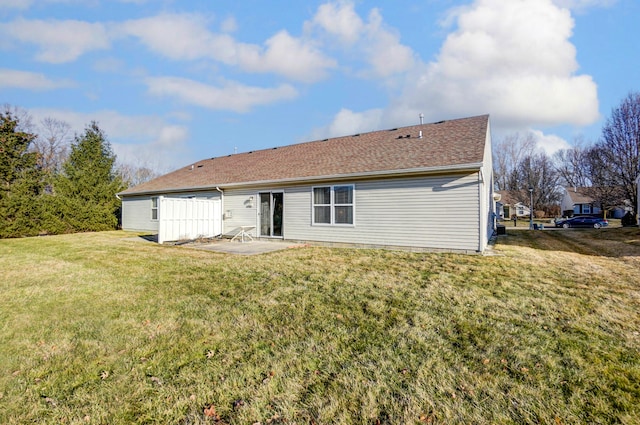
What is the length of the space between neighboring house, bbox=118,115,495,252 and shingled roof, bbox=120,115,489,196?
0.04 meters

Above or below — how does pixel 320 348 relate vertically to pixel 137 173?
below

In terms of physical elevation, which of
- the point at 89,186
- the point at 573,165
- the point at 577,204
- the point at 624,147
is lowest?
the point at 577,204

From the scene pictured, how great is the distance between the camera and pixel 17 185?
15.5 meters

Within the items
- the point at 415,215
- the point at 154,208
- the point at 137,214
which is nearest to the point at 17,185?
the point at 137,214

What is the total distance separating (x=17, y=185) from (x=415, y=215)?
1976cm

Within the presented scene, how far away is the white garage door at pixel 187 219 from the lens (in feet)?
38.8

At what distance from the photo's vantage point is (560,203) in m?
49.8

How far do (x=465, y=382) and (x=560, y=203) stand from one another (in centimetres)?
6135

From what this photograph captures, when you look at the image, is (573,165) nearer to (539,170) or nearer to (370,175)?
(539,170)

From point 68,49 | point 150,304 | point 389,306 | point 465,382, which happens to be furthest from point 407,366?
point 68,49

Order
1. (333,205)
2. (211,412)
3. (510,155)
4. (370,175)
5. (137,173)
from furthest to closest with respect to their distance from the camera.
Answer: (510,155), (137,173), (333,205), (370,175), (211,412)

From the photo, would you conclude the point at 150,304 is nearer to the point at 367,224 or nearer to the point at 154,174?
the point at 367,224

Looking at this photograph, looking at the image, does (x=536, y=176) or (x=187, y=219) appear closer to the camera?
(x=187, y=219)

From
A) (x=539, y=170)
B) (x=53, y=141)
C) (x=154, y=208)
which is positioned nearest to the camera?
(x=154, y=208)
